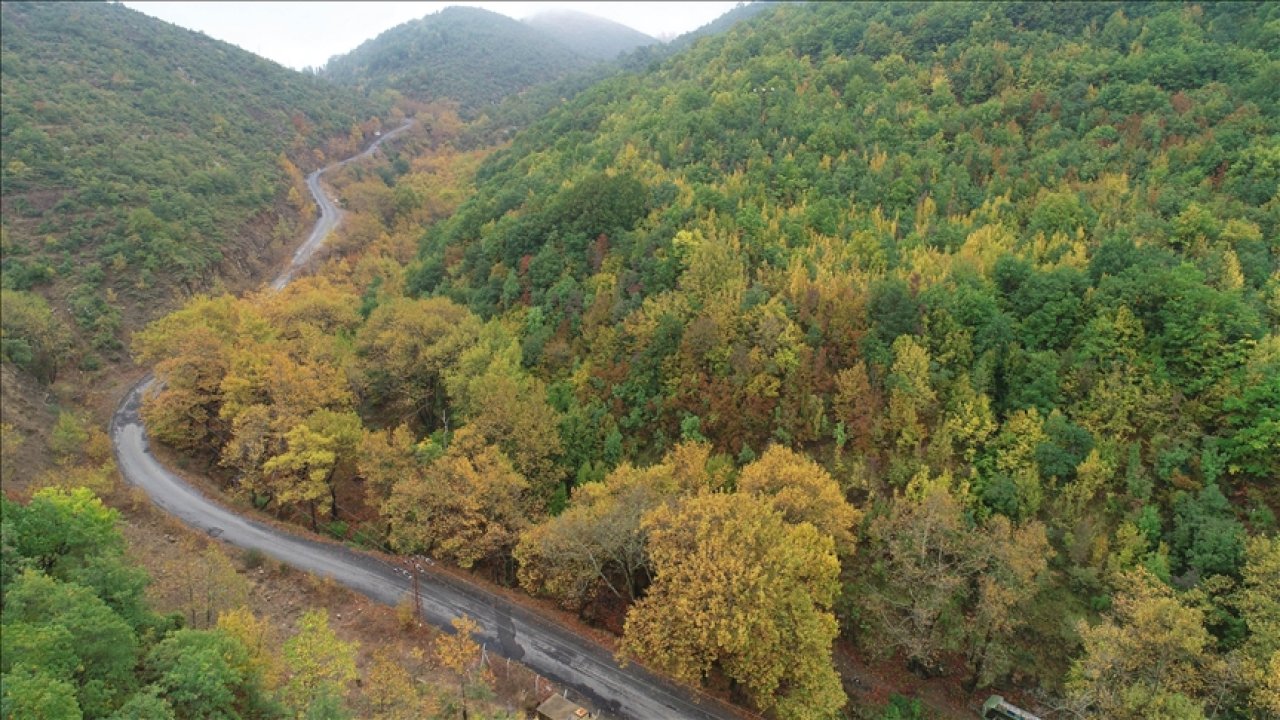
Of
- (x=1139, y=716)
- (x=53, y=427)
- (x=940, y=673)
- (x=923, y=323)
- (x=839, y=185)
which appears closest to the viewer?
(x=1139, y=716)

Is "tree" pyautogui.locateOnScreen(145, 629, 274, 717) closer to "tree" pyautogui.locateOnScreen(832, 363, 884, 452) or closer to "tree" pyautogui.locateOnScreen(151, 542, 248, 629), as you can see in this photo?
"tree" pyautogui.locateOnScreen(151, 542, 248, 629)

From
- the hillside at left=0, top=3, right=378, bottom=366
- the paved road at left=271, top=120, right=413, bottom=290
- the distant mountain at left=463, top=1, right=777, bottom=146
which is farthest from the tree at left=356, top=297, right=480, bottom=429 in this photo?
the distant mountain at left=463, top=1, right=777, bottom=146

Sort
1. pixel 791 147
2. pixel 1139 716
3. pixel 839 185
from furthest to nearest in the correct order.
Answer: pixel 791 147 < pixel 839 185 < pixel 1139 716

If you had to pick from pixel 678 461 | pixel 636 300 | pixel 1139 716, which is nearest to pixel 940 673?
pixel 1139 716

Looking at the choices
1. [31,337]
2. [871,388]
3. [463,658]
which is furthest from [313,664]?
[31,337]

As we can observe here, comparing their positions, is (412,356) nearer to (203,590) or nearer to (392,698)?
(203,590)

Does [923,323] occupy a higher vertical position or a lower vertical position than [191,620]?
higher

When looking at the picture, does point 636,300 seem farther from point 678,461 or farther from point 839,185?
point 839,185
